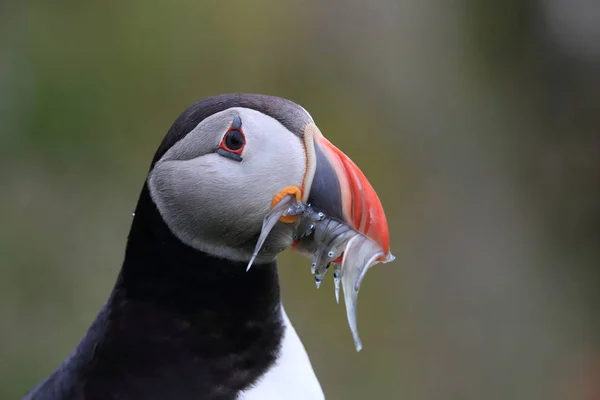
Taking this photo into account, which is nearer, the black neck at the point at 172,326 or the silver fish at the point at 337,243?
the silver fish at the point at 337,243

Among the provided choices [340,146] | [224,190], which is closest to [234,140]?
[224,190]

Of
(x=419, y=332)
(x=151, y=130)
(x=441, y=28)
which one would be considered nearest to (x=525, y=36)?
(x=441, y=28)

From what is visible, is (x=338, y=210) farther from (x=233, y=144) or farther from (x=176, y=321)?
(x=176, y=321)

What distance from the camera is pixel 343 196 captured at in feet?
5.07

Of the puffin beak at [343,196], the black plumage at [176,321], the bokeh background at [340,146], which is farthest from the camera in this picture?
the bokeh background at [340,146]

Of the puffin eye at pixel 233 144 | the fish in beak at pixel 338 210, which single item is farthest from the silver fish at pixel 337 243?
the puffin eye at pixel 233 144

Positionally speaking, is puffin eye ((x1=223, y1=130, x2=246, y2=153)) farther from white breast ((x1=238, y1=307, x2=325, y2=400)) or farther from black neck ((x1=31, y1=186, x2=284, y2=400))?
white breast ((x1=238, y1=307, x2=325, y2=400))

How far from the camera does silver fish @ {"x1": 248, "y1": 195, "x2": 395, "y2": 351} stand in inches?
61.5

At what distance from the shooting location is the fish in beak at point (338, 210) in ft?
5.08

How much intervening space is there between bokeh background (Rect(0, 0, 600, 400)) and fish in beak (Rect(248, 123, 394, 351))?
297cm

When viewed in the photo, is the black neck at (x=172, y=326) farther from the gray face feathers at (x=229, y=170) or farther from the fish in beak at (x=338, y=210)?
the fish in beak at (x=338, y=210)

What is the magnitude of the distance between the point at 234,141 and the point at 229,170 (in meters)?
0.07

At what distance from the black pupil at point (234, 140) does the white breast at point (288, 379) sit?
0.54 metres

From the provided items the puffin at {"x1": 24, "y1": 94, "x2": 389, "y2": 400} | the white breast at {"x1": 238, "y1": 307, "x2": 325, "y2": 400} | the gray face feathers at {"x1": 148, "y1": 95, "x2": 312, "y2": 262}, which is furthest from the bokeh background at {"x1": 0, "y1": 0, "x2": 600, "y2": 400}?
the gray face feathers at {"x1": 148, "y1": 95, "x2": 312, "y2": 262}
